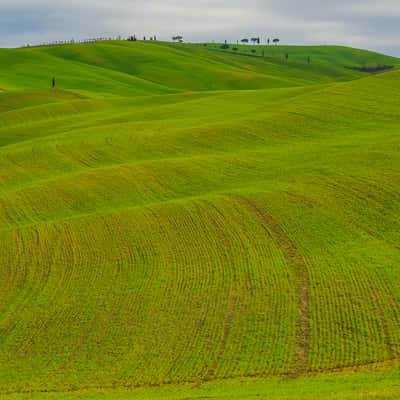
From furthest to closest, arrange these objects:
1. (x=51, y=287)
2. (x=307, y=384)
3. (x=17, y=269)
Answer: (x=17, y=269), (x=51, y=287), (x=307, y=384)

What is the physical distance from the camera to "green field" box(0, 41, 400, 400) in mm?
20172

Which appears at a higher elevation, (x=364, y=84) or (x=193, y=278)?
(x=364, y=84)

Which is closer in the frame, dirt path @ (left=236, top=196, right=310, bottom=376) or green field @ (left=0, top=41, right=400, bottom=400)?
green field @ (left=0, top=41, right=400, bottom=400)

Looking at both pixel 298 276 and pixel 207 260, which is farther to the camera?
pixel 207 260

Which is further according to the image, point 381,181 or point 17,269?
point 381,181

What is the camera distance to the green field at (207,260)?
2017 cm

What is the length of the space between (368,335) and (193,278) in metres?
8.69

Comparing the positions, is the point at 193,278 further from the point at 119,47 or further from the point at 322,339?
the point at 119,47

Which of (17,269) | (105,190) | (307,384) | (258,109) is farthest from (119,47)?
(307,384)

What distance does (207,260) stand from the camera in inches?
1144

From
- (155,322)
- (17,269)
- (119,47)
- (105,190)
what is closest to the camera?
(155,322)

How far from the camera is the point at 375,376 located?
61.2ft

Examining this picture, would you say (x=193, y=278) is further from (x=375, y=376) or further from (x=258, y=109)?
(x=258, y=109)

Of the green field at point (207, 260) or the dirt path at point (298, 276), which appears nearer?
the green field at point (207, 260)
